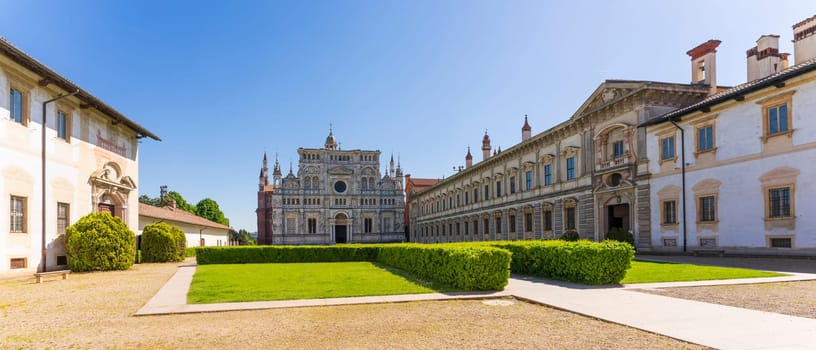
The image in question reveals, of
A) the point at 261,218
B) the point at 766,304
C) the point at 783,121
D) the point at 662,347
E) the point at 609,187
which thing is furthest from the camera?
the point at 261,218

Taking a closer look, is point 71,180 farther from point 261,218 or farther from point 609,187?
point 261,218

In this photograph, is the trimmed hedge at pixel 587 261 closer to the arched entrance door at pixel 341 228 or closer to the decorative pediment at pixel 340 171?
the arched entrance door at pixel 341 228

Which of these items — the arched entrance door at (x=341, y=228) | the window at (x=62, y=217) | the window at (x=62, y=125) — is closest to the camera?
the window at (x=62, y=217)

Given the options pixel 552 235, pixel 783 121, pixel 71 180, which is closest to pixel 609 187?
pixel 552 235

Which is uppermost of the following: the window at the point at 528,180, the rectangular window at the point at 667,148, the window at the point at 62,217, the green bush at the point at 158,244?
the rectangular window at the point at 667,148

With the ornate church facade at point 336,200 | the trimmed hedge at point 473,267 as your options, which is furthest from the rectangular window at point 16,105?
the ornate church facade at point 336,200

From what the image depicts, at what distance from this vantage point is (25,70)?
58.3 ft

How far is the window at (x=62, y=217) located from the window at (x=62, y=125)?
304cm

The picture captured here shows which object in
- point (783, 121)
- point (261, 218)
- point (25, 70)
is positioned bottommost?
point (261, 218)

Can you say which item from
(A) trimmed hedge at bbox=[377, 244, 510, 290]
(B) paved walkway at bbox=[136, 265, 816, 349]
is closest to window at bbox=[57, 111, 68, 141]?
(B) paved walkway at bbox=[136, 265, 816, 349]

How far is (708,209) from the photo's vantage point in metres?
23.1

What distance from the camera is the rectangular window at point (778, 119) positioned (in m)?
19.4

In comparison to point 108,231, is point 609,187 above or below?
above

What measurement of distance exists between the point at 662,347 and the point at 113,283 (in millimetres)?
16593
